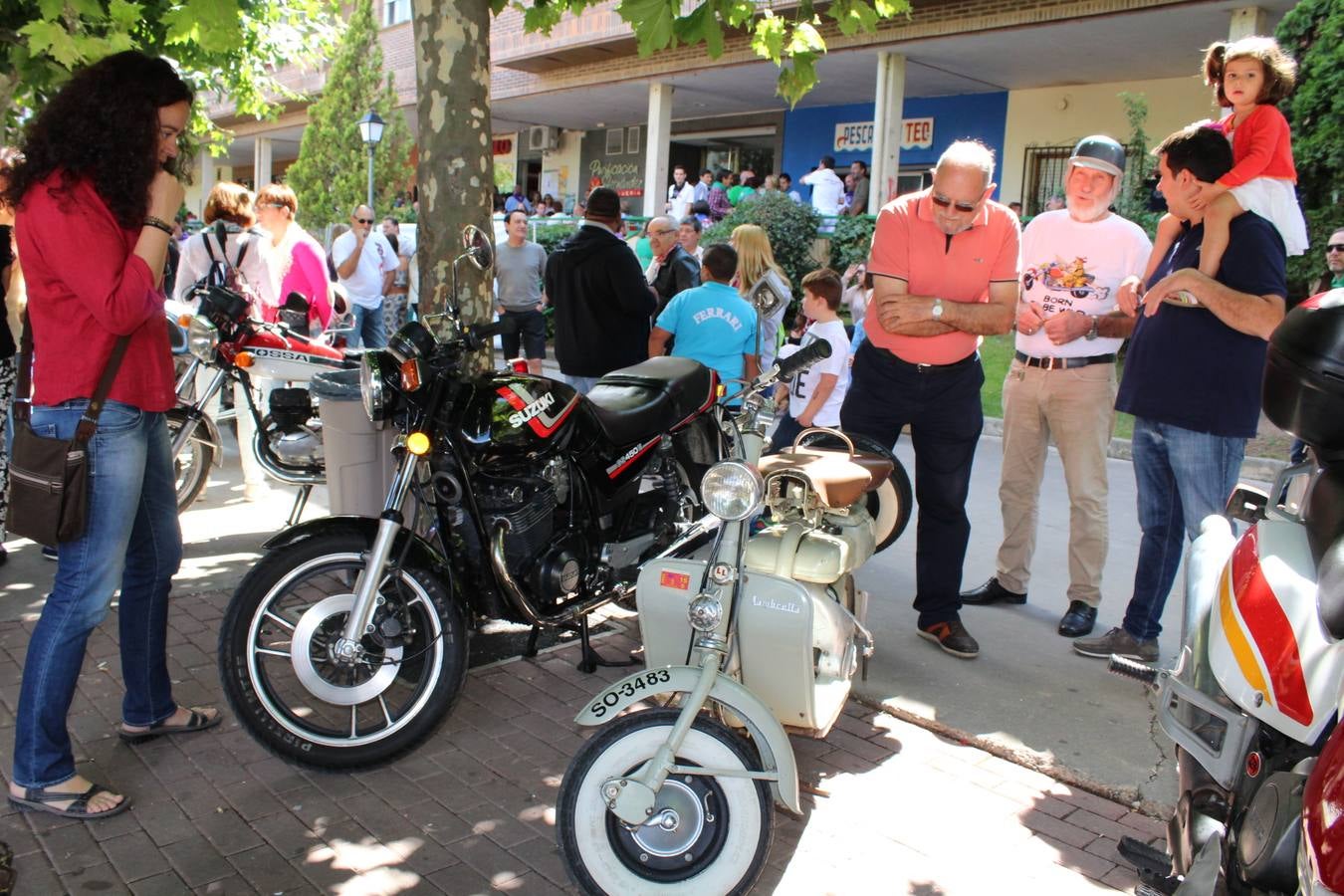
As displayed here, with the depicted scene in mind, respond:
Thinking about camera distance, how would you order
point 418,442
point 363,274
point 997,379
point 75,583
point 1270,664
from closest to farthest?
point 1270,664 < point 75,583 < point 418,442 < point 363,274 < point 997,379

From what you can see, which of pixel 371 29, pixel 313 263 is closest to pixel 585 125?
pixel 371 29

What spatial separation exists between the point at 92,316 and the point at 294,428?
2797 millimetres

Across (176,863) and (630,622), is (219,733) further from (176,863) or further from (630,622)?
(630,622)

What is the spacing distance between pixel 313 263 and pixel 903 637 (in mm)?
4992

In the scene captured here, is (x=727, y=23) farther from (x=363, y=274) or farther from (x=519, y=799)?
(x=363, y=274)

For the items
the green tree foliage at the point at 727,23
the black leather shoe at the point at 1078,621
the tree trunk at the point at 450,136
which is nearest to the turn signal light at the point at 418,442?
the tree trunk at the point at 450,136

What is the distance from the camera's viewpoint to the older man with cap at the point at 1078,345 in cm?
499

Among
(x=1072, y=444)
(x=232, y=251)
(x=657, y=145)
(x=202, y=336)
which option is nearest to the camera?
(x=1072, y=444)

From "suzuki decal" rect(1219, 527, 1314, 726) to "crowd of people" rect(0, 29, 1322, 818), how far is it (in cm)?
214

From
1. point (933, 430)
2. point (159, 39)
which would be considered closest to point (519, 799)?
point (933, 430)

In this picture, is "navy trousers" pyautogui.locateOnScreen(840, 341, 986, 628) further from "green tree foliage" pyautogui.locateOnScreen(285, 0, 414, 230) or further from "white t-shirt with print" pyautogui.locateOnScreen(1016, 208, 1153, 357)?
"green tree foliage" pyautogui.locateOnScreen(285, 0, 414, 230)

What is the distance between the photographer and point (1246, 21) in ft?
45.1

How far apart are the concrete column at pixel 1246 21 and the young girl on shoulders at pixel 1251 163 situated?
10.5 metres

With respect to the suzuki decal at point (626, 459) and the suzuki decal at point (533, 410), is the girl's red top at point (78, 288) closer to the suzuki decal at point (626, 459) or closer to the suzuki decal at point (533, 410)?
the suzuki decal at point (533, 410)
